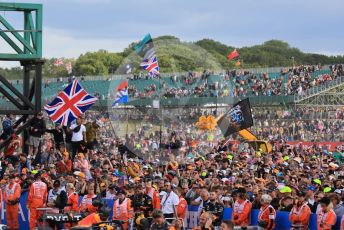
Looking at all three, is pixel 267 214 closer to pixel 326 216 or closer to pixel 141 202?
pixel 326 216

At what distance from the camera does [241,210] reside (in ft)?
60.6

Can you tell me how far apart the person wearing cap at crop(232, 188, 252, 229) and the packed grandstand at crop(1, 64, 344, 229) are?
0.02 meters

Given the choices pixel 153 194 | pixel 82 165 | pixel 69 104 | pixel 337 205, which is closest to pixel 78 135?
pixel 69 104

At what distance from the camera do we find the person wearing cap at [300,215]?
17109 mm

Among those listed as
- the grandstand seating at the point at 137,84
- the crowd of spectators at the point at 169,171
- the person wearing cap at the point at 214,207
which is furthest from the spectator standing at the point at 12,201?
the grandstand seating at the point at 137,84

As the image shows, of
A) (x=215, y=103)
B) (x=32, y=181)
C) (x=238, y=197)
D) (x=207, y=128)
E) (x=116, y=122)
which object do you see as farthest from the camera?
(x=215, y=103)

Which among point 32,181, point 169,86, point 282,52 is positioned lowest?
point 32,181

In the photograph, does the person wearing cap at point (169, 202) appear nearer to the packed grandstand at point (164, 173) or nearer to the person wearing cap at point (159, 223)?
the packed grandstand at point (164, 173)

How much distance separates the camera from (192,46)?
31.8 m

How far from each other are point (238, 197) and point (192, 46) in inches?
542

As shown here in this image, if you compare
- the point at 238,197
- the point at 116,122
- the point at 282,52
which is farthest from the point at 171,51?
the point at 282,52

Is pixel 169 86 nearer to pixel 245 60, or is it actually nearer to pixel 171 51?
pixel 171 51

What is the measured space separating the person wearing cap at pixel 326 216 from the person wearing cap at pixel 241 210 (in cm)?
191

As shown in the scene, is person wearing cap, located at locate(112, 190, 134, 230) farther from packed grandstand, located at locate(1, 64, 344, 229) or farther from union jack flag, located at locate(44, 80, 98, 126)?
union jack flag, located at locate(44, 80, 98, 126)
